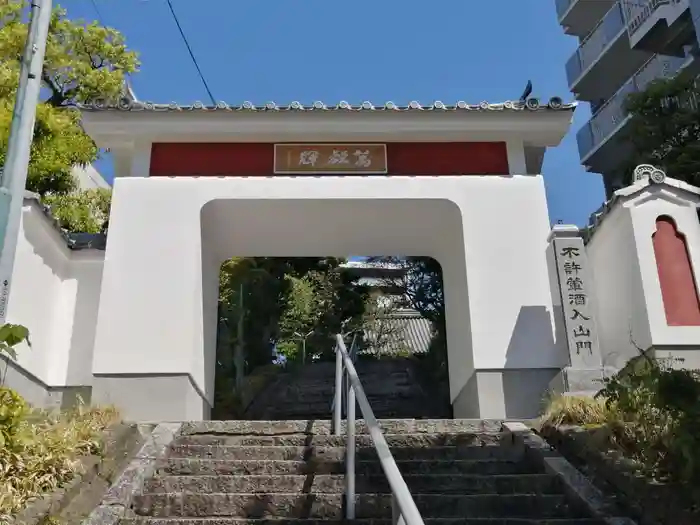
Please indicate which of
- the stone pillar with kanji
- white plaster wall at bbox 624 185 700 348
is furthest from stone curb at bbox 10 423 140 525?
white plaster wall at bbox 624 185 700 348

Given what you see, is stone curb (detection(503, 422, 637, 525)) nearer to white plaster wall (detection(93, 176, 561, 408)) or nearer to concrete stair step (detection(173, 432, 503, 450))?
concrete stair step (detection(173, 432, 503, 450))

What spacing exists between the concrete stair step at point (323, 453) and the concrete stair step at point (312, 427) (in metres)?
0.43

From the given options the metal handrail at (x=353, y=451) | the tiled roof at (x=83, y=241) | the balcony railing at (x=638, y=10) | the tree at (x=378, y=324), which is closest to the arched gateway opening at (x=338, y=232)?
the tiled roof at (x=83, y=241)

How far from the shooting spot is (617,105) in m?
20.3

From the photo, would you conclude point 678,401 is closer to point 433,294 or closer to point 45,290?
point 45,290

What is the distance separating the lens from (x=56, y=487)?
459 cm

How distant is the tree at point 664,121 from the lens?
13.5m

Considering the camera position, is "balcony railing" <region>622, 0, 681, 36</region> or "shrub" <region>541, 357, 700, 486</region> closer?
"shrub" <region>541, 357, 700, 486</region>

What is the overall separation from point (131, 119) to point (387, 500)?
20.4 ft

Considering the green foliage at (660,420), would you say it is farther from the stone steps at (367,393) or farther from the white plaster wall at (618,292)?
the stone steps at (367,393)

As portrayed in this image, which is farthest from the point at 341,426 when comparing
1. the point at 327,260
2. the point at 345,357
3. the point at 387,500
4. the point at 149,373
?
the point at 327,260

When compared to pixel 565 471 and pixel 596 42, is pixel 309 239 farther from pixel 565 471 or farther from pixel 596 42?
pixel 596 42

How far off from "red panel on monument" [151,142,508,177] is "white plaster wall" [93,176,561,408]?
227mm

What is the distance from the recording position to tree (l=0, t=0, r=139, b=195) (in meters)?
12.1
